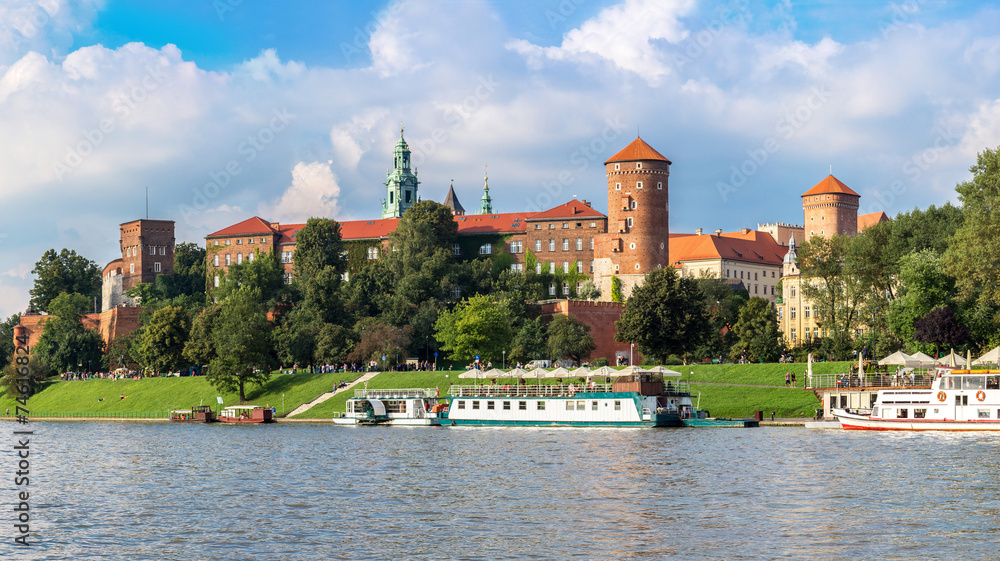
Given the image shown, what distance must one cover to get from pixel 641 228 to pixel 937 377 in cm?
5895

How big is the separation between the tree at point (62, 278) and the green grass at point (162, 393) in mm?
34330

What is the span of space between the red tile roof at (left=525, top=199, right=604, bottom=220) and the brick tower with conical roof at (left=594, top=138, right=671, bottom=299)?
19.6 ft

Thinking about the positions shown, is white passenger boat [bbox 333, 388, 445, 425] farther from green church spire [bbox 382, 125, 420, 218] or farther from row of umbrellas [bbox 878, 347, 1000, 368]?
green church spire [bbox 382, 125, 420, 218]

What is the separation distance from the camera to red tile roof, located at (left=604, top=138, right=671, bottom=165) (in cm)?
11181

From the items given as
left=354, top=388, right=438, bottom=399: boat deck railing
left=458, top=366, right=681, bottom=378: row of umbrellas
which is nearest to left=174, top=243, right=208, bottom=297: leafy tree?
left=354, top=388, right=438, bottom=399: boat deck railing

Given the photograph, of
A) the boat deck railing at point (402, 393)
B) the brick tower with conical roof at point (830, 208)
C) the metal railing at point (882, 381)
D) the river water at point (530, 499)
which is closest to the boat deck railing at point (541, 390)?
the boat deck railing at point (402, 393)

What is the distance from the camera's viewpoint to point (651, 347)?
78062mm

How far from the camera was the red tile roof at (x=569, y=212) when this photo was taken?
119 metres

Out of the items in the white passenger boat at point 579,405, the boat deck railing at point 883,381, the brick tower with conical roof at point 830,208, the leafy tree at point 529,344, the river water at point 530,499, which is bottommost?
the river water at point 530,499

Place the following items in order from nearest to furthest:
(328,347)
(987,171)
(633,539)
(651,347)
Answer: (633,539) < (987,171) < (651,347) < (328,347)

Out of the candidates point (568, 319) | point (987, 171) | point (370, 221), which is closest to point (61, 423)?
point (568, 319)

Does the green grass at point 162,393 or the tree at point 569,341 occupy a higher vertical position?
the tree at point 569,341

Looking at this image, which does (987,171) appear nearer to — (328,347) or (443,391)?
(443,391)

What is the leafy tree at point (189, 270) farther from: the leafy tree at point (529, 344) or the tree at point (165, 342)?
the leafy tree at point (529, 344)
